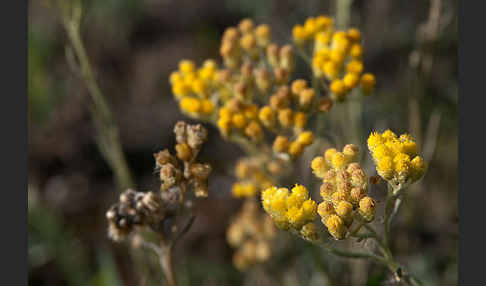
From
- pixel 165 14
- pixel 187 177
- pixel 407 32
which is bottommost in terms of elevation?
pixel 187 177

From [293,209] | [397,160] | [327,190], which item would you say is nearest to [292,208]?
[293,209]

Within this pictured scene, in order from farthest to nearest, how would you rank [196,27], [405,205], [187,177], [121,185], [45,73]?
[196,27]
[45,73]
[405,205]
[121,185]
[187,177]

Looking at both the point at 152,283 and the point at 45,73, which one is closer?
the point at 152,283

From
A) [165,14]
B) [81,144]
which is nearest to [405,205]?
[81,144]

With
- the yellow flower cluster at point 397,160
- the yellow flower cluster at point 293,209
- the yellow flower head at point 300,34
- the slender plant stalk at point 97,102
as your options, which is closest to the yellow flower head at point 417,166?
the yellow flower cluster at point 397,160

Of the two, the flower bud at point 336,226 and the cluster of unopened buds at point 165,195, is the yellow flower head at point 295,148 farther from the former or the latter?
the flower bud at point 336,226

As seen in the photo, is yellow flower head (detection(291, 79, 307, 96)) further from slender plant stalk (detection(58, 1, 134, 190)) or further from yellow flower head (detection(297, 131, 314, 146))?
slender plant stalk (detection(58, 1, 134, 190))

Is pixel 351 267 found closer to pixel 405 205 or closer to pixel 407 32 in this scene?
pixel 405 205
